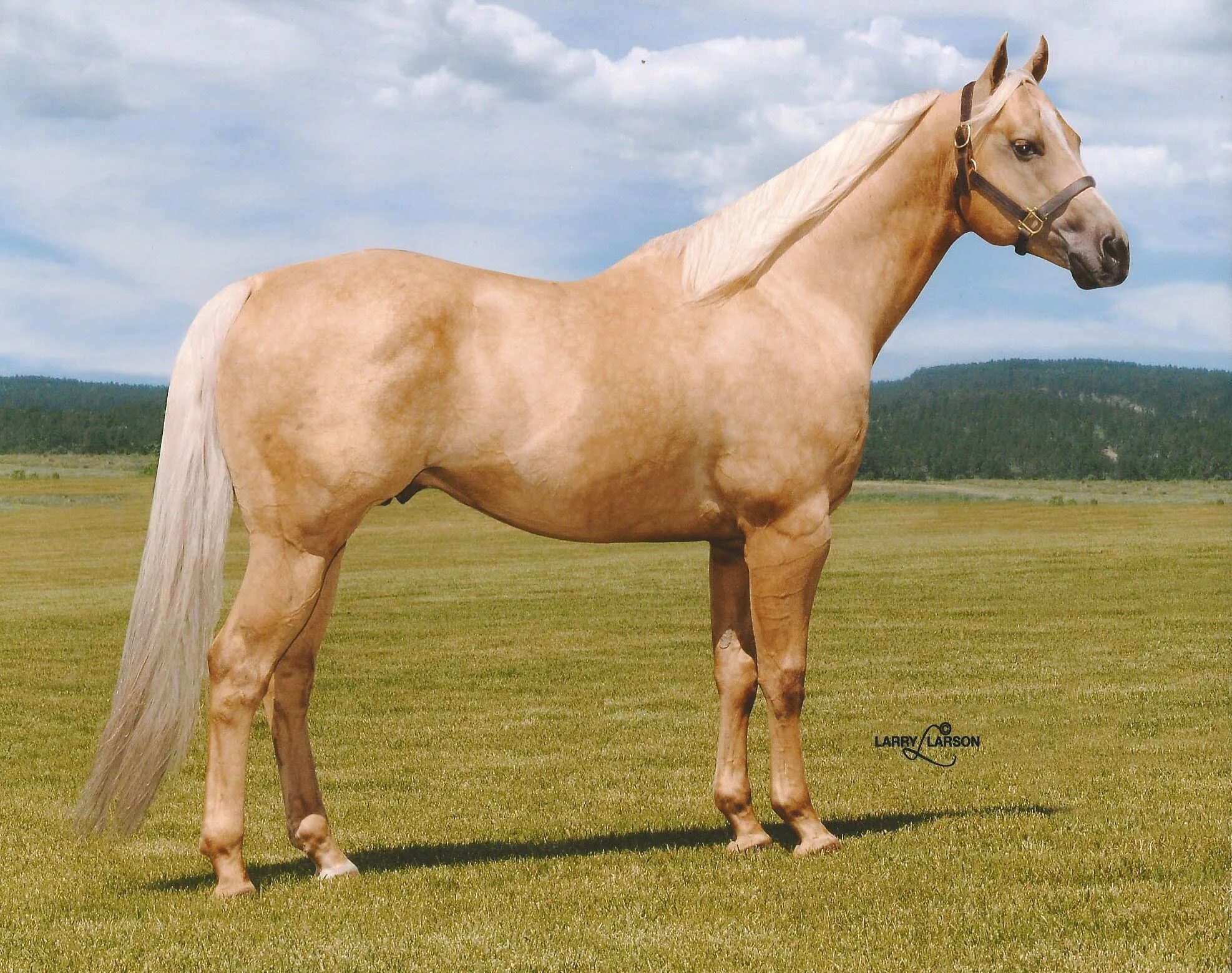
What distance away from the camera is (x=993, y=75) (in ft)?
18.1

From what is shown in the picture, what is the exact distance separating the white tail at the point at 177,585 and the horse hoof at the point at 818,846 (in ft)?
9.18

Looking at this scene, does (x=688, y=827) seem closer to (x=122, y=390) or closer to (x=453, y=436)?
(x=453, y=436)

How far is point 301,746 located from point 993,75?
4390 mm

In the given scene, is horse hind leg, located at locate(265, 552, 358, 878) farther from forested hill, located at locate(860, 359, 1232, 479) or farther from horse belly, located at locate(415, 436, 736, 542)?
forested hill, located at locate(860, 359, 1232, 479)

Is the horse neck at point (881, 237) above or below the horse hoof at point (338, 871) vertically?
above

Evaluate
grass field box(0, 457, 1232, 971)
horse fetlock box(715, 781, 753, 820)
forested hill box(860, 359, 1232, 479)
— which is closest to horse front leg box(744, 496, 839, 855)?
horse fetlock box(715, 781, 753, 820)

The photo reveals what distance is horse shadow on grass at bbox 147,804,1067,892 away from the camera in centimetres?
550

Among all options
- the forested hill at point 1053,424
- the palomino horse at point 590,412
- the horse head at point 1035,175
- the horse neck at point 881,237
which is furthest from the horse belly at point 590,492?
the forested hill at point 1053,424

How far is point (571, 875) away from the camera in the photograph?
5.38 meters

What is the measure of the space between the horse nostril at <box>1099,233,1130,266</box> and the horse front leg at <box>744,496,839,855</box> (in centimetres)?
172

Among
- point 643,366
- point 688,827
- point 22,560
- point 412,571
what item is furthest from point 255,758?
point 22,560

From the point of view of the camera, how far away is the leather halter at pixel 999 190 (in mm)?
5492

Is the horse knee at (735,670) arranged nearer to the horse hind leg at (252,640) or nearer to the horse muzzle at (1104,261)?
the horse hind leg at (252,640)

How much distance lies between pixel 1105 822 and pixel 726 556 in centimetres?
251
